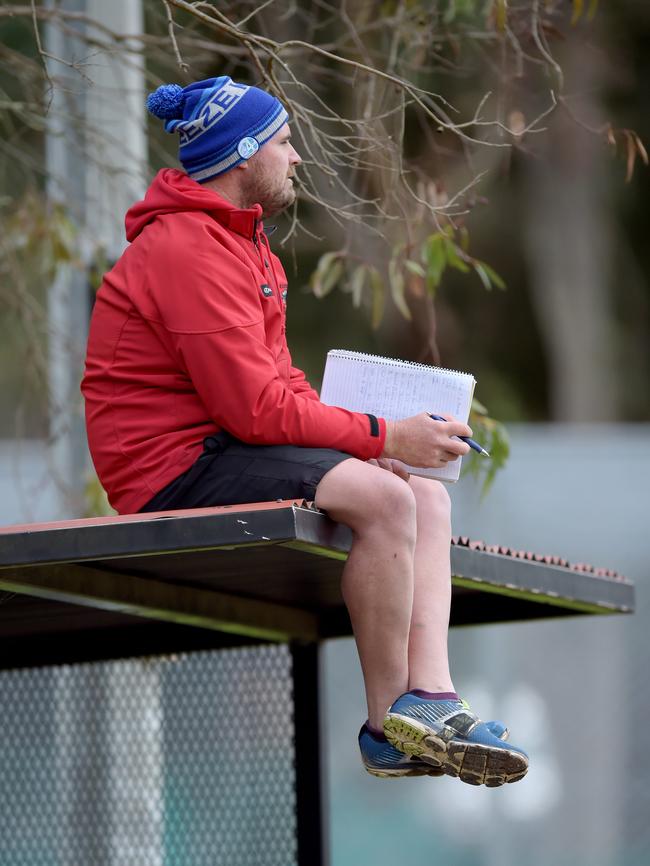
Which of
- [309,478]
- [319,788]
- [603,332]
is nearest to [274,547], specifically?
[309,478]

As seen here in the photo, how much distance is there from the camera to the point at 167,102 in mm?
4004

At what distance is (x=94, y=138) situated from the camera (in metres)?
6.87

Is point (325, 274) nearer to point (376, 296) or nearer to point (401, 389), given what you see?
point (376, 296)

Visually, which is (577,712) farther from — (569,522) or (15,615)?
(15,615)

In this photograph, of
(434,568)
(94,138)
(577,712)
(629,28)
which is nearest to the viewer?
(434,568)

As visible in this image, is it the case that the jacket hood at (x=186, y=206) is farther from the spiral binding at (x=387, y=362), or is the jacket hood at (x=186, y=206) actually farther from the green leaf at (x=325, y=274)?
the green leaf at (x=325, y=274)

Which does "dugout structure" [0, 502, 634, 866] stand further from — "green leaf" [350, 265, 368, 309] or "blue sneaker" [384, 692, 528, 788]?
"green leaf" [350, 265, 368, 309]

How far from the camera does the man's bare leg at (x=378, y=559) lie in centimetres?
354

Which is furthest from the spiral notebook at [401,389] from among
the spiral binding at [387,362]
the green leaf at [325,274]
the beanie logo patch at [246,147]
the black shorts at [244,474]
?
the green leaf at [325,274]

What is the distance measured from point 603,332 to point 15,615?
1926 cm

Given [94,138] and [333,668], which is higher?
[94,138]

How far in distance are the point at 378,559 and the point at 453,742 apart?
0.45 meters

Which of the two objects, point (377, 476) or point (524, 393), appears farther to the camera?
point (524, 393)

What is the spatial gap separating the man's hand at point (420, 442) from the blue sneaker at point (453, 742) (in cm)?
57
